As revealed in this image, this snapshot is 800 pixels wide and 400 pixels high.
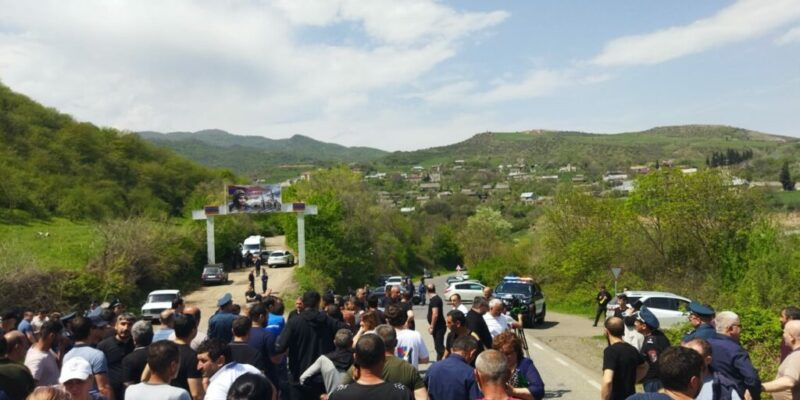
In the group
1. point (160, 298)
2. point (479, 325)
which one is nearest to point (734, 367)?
point (479, 325)

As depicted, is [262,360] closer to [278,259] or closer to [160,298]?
[160,298]

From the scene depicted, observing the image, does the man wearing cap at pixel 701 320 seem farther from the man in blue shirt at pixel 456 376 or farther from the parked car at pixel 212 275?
the parked car at pixel 212 275

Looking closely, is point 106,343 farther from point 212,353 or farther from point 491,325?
point 491,325

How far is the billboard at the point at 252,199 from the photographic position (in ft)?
142

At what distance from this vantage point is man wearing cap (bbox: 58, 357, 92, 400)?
4.67m

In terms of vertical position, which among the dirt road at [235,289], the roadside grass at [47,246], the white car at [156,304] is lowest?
the dirt road at [235,289]

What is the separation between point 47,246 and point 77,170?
3278cm

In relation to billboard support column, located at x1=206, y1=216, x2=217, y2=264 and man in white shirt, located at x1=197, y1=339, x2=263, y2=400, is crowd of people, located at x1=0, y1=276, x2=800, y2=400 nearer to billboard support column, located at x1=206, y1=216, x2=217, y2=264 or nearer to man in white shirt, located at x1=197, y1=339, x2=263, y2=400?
Answer: man in white shirt, located at x1=197, y1=339, x2=263, y2=400

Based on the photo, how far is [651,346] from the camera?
22.2 feet

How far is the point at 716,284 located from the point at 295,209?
26342 mm

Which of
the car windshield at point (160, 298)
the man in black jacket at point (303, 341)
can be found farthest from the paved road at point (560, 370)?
the car windshield at point (160, 298)

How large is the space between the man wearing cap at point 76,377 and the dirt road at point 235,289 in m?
24.2

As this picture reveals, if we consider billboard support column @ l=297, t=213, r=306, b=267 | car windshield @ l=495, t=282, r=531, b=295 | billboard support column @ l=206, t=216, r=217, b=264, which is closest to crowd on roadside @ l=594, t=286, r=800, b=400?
car windshield @ l=495, t=282, r=531, b=295

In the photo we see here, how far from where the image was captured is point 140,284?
33812 mm
